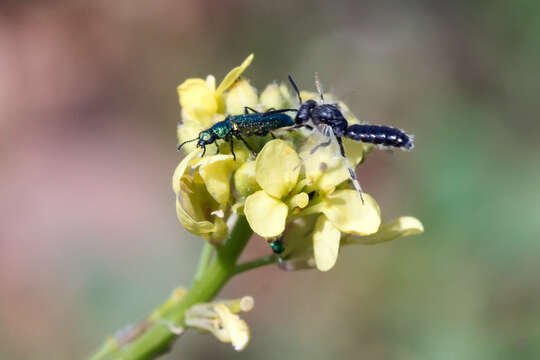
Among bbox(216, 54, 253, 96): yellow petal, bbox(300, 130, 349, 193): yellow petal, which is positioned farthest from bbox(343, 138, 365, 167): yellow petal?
bbox(216, 54, 253, 96): yellow petal

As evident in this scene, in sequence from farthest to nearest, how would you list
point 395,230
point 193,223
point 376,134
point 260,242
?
point 260,242, point 395,230, point 376,134, point 193,223

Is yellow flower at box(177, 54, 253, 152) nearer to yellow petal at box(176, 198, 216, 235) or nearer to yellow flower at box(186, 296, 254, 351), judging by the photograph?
yellow petal at box(176, 198, 216, 235)

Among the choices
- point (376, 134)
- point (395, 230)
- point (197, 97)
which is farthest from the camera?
point (197, 97)

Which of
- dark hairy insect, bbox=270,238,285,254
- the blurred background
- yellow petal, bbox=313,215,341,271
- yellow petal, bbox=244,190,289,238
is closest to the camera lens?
yellow petal, bbox=244,190,289,238

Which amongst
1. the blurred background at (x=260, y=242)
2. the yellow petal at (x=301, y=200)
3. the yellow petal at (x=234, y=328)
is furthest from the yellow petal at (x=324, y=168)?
the blurred background at (x=260, y=242)

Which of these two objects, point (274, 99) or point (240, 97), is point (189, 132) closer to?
point (240, 97)

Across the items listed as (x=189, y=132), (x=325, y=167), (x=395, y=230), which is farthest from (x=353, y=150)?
(x=189, y=132)
